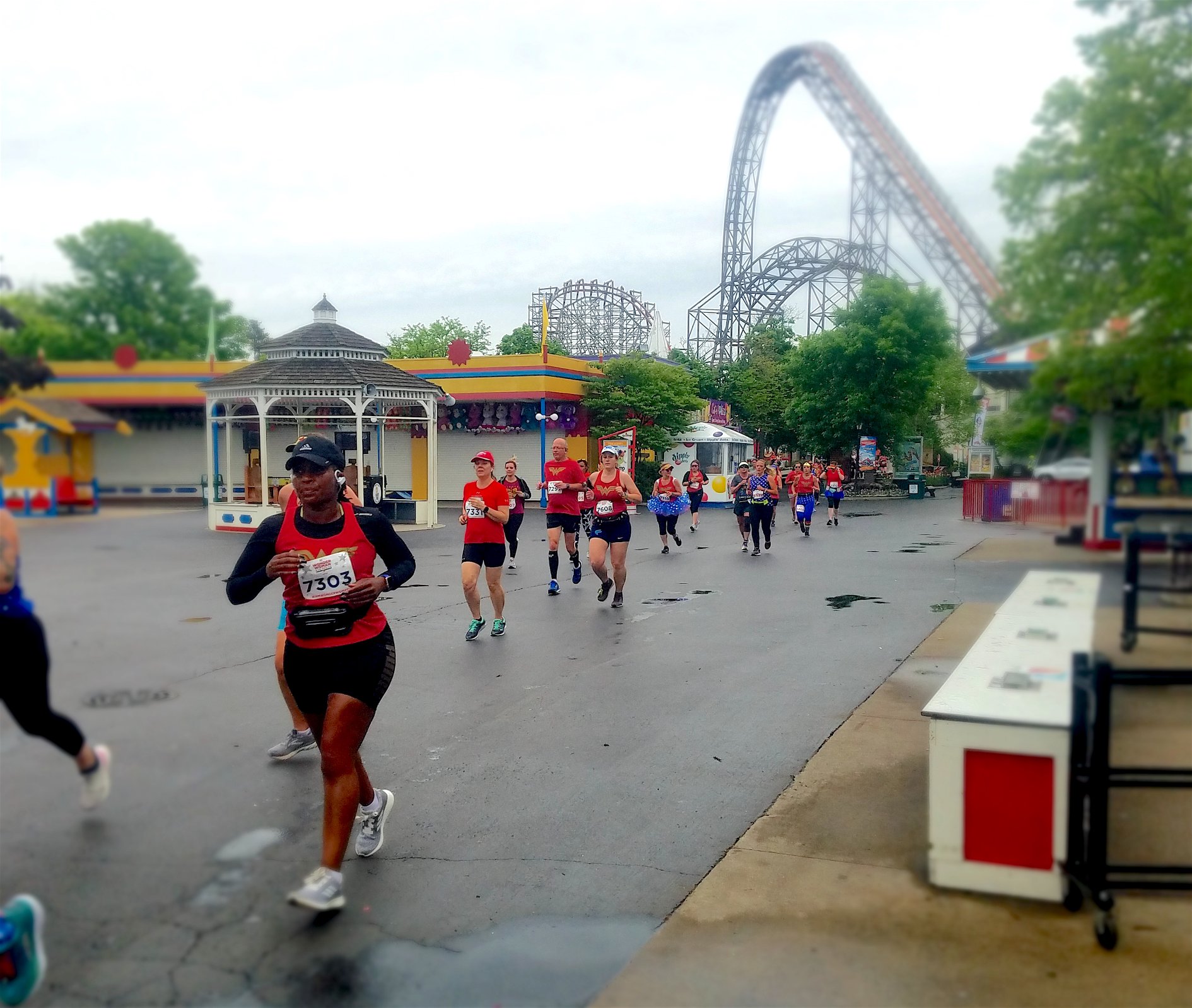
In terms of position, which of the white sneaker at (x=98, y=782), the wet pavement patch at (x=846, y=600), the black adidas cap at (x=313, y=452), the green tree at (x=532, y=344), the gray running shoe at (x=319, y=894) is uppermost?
the green tree at (x=532, y=344)

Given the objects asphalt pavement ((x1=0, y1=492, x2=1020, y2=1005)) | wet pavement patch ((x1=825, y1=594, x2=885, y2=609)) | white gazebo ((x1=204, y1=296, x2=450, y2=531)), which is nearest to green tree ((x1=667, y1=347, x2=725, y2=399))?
asphalt pavement ((x1=0, y1=492, x2=1020, y2=1005))

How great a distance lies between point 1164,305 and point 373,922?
103 inches

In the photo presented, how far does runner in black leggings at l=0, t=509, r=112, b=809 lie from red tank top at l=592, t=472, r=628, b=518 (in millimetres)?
8023

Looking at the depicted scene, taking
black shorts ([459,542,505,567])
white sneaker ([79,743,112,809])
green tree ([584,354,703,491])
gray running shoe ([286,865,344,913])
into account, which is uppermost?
green tree ([584,354,703,491])

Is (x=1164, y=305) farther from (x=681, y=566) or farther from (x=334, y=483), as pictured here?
(x=681, y=566)

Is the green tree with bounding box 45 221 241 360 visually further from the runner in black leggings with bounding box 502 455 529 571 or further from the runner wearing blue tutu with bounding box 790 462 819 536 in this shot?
the runner wearing blue tutu with bounding box 790 462 819 536

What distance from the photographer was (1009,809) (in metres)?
3.17

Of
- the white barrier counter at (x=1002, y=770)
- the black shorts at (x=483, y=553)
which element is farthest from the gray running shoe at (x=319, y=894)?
the black shorts at (x=483, y=553)

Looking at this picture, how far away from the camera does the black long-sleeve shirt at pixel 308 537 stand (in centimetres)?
294

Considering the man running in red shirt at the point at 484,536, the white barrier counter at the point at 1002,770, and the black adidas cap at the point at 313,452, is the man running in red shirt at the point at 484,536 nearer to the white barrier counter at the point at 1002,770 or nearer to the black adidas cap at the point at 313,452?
the black adidas cap at the point at 313,452

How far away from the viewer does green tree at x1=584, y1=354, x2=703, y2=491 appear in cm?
2242

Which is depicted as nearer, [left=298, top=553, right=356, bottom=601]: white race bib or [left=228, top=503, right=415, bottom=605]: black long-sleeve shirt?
[left=228, top=503, right=415, bottom=605]: black long-sleeve shirt

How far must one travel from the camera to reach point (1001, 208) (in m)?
1.99

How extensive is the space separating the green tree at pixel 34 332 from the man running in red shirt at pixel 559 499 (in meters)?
8.44
